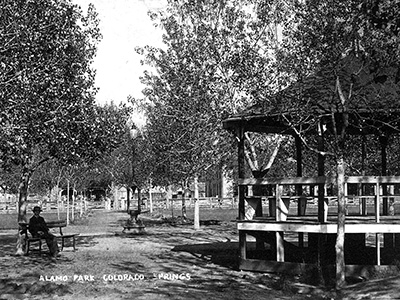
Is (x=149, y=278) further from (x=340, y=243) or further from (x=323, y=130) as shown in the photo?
(x=323, y=130)

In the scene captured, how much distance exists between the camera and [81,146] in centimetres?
1928

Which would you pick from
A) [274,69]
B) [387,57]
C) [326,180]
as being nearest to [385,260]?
[326,180]

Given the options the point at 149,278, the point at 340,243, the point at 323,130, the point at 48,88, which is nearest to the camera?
the point at 340,243

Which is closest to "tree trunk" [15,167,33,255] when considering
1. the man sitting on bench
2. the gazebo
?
the man sitting on bench

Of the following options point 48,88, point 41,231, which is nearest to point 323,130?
point 48,88

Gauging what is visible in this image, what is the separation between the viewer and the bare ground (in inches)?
473

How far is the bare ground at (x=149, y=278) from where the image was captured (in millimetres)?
12023

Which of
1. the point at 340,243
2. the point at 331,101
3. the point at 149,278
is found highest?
the point at 331,101

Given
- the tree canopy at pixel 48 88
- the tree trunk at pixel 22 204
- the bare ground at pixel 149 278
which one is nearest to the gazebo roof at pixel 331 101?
the bare ground at pixel 149 278

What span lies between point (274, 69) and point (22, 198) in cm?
920

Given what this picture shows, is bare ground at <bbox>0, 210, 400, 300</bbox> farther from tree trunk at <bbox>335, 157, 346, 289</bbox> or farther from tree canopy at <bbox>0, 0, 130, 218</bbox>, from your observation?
tree canopy at <bbox>0, 0, 130, 218</bbox>

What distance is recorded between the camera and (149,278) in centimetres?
1426

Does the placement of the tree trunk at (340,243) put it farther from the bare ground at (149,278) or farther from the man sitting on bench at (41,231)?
the man sitting on bench at (41,231)

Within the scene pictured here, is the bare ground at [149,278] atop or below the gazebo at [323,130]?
below
